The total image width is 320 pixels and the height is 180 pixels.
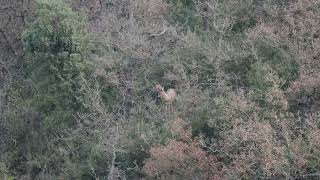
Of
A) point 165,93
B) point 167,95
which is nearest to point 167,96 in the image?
point 167,95

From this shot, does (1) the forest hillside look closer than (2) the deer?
Yes

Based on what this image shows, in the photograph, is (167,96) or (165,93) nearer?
(167,96)

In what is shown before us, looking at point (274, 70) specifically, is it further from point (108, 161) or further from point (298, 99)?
point (108, 161)

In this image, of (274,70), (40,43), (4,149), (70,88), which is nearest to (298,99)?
(274,70)

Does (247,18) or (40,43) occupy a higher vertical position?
(247,18)

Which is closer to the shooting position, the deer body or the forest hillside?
the forest hillside

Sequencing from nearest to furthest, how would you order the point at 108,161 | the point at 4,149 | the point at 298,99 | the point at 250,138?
the point at 250,138
the point at 298,99
the point at 108,161
the point at 4,149

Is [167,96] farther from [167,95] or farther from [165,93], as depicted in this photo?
[165,93]

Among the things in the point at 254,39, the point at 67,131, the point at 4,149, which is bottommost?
the point at 4,149
